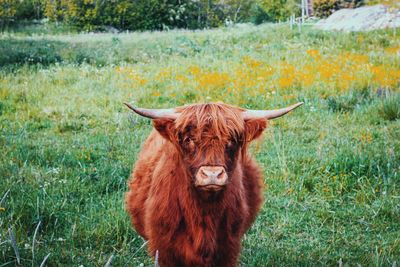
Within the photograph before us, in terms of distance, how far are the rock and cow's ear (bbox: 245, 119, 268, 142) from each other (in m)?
12.5

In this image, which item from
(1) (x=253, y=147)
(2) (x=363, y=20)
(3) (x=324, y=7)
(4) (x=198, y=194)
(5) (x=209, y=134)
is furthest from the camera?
(3) (x=324, y=7)

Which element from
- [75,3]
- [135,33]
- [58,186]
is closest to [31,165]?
[58,186]

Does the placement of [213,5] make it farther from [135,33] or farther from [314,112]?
[314,112]

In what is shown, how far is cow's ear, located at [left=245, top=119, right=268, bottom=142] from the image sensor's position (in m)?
3.03

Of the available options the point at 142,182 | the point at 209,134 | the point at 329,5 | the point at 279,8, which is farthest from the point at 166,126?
the point at 329,5

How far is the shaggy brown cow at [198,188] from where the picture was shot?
9.36 feet

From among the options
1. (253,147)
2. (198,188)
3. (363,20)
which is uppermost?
(363,20)

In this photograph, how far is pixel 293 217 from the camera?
4539 millimetres

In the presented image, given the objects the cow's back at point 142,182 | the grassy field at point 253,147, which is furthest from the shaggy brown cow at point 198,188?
the grassy field at point 253,147

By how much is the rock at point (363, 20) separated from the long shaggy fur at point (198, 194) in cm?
1262

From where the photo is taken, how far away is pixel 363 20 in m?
16.2

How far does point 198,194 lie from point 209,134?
41 centimetres

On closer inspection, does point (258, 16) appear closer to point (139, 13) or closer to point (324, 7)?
point (139, 13)

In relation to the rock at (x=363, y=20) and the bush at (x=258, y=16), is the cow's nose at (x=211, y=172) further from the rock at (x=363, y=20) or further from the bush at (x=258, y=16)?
the bush at (x=258, y=16)
